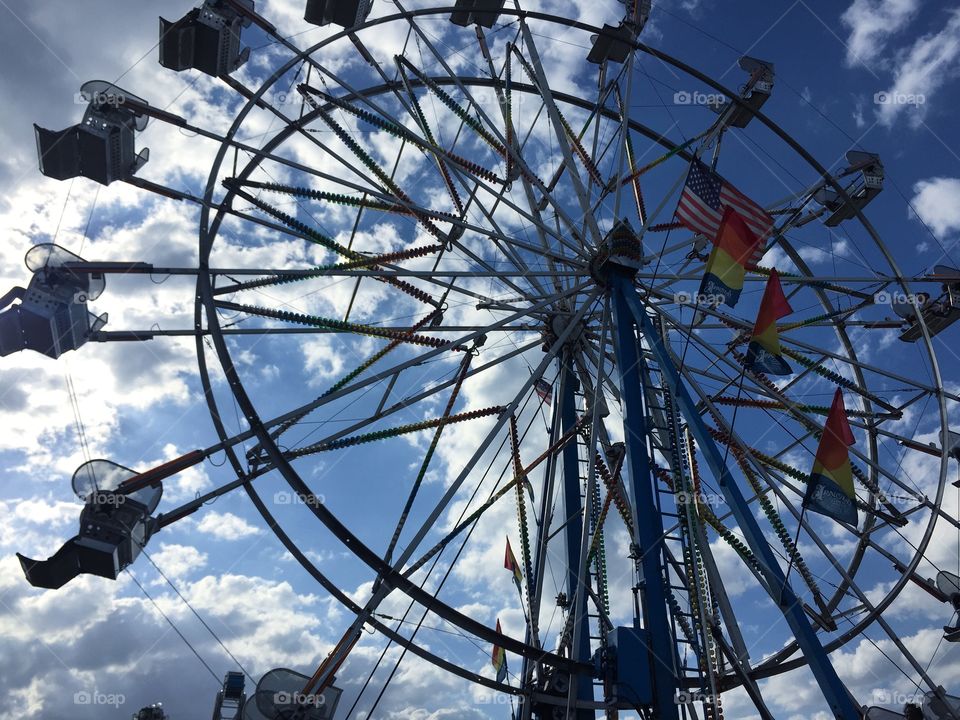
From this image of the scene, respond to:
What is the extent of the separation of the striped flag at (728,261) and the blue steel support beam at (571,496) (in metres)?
5.08

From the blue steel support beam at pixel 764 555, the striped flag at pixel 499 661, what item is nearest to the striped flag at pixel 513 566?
the striped flag at pixel 499 661

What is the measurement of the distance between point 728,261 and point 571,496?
6.61 m

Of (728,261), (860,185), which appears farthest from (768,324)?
(860,185)

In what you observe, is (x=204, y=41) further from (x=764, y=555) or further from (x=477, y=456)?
(x=764, y=555)

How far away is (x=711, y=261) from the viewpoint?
13.4 meters

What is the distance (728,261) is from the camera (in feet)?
44.0

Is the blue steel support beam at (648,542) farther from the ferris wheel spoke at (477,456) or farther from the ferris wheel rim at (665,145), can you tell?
the ferris wheel rim at (665,145)

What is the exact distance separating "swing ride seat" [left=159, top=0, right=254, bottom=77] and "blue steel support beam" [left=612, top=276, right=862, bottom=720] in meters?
9.66

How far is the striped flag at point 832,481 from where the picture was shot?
12.1m

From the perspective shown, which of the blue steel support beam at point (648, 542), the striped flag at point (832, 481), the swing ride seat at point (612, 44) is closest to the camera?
the striped flag at point (832, 481)

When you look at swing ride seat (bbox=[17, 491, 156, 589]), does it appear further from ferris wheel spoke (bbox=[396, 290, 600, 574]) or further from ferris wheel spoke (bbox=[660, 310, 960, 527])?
ferris wheel spoke (bbox=[660, 310, 960, 527])

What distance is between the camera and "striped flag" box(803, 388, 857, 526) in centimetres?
1210

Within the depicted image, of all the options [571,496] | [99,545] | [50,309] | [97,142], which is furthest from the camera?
[571,496]

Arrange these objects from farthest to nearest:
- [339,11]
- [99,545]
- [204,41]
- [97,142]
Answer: [339,11], [204,41], [97,142], [99,545]
